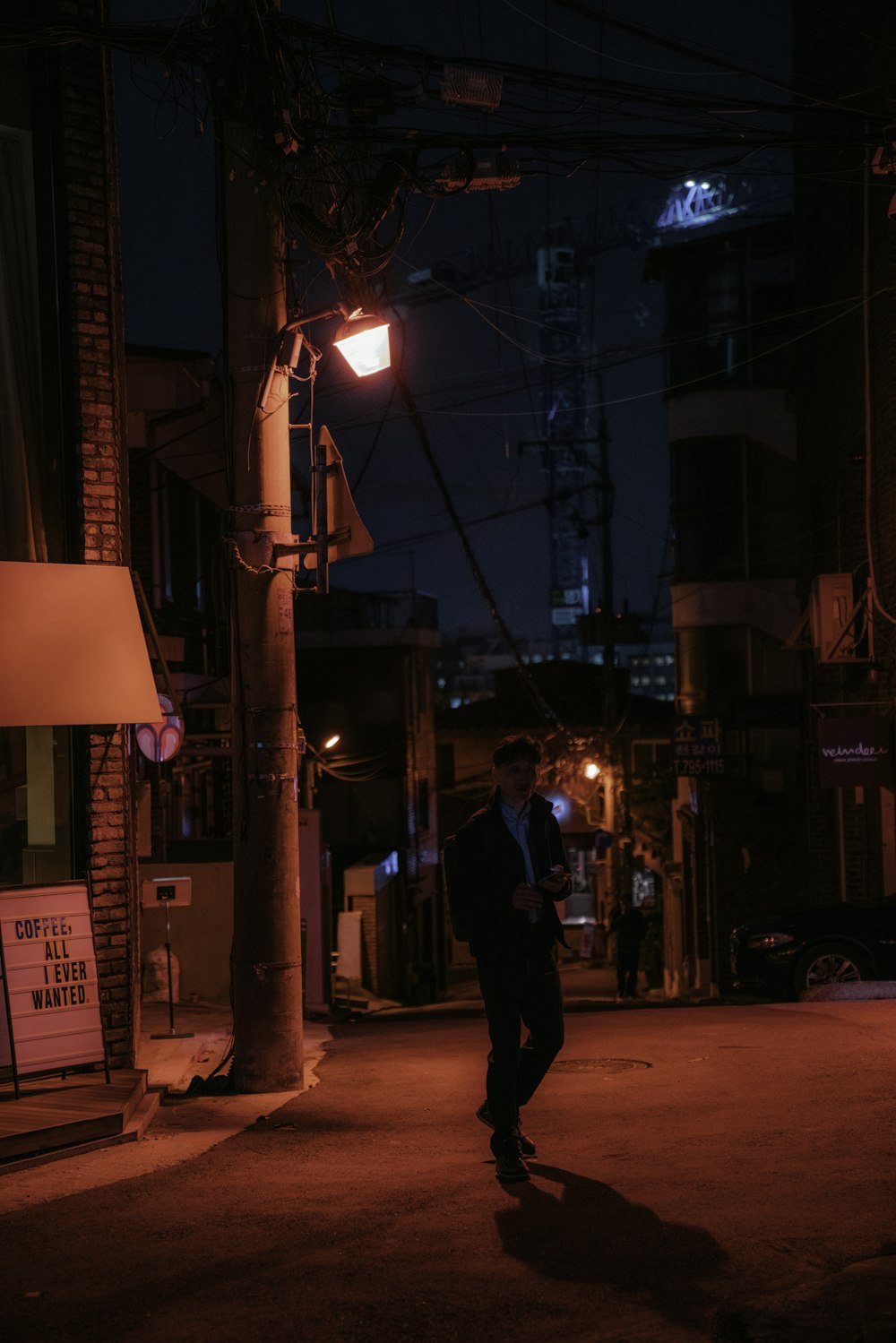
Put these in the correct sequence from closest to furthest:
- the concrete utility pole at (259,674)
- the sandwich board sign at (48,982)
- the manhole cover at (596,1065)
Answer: the sandwich board sign at (48,982), the concrete utility pole at (259,674), the manhole cover at (596,1065)

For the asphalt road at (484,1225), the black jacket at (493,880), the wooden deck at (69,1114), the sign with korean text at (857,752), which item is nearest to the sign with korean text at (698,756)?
the sign with korean text at (857,752)

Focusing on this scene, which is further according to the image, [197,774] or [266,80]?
[197,774]

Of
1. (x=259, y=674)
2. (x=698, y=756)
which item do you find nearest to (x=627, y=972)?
Answer: (x=698, y=756)

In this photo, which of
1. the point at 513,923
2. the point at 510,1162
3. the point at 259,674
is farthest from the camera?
the point at 259,674

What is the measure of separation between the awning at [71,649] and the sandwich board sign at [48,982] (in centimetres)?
111

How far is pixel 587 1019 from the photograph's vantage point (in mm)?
12242

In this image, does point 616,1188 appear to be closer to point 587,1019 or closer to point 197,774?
point 587,1019

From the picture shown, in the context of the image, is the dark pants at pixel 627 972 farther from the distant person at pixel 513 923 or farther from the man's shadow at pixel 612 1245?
the man's shadow at pixel 612 1245

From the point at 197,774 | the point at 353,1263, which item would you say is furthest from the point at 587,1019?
the point at 197,774

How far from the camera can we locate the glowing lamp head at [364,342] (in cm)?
905

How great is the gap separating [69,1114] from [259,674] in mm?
2882

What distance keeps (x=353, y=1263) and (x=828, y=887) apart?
62.5 feet

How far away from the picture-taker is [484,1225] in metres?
5.16

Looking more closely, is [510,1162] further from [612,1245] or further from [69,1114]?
[69,1114]
